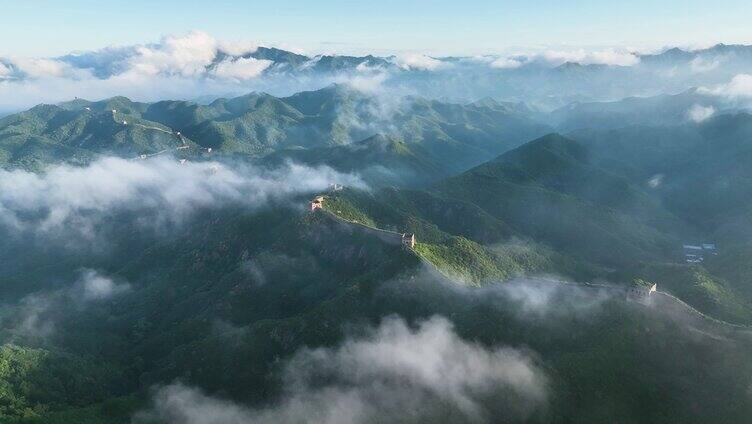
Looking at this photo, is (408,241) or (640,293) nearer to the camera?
(640,293)

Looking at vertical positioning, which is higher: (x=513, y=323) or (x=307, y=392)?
(x=513, y=323)

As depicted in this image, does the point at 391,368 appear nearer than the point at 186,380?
Yes

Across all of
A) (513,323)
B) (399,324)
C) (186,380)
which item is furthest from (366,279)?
(186,380)

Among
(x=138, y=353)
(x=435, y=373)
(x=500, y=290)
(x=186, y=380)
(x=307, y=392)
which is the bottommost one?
(x=138, y=353)

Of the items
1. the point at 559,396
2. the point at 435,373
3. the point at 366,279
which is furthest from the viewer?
→ the point at 366,279

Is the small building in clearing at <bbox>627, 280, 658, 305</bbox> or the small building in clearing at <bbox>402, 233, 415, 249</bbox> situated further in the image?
the small building in clearing at <bbox>402, 233, 415, 249</bbox>

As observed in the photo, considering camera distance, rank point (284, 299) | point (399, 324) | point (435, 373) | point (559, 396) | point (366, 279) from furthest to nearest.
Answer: point (284, 299) → point (366, 279) → point (399, 324) → point (435, 373) → point (559, 396)

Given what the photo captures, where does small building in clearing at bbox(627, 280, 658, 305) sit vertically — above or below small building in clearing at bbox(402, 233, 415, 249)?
above

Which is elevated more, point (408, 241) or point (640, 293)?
point (640, 293)

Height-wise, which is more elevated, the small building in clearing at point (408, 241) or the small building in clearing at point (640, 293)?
the small building in clearing at point (640, 293)

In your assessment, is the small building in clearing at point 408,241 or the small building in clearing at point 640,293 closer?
the small building in clearing at point 640,293

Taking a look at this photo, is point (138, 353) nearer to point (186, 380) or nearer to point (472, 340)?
point (186, 380)
